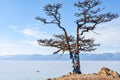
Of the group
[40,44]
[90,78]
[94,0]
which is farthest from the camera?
[40,44]

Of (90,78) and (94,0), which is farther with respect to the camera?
(94,0)

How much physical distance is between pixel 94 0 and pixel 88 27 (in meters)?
2.75

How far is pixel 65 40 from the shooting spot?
37469mm

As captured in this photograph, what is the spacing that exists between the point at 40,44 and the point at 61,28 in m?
3.28

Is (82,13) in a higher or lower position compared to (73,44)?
higher

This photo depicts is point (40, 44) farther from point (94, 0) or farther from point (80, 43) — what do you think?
point (94, 0)

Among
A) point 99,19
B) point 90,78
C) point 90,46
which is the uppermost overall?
point 99,19

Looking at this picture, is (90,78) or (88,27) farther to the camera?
(88,27)

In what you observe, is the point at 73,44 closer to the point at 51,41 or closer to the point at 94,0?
the point at 51,41

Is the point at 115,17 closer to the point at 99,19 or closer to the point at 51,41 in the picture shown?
the point at 99,19

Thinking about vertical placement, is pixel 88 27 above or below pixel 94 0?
below

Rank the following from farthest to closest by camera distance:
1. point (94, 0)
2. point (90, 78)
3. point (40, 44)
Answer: point (40, 44) → point (94, 0) → point (90, 78)

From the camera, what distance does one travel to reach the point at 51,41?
124 ft

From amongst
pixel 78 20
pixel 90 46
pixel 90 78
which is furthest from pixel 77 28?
pixel 90 78
